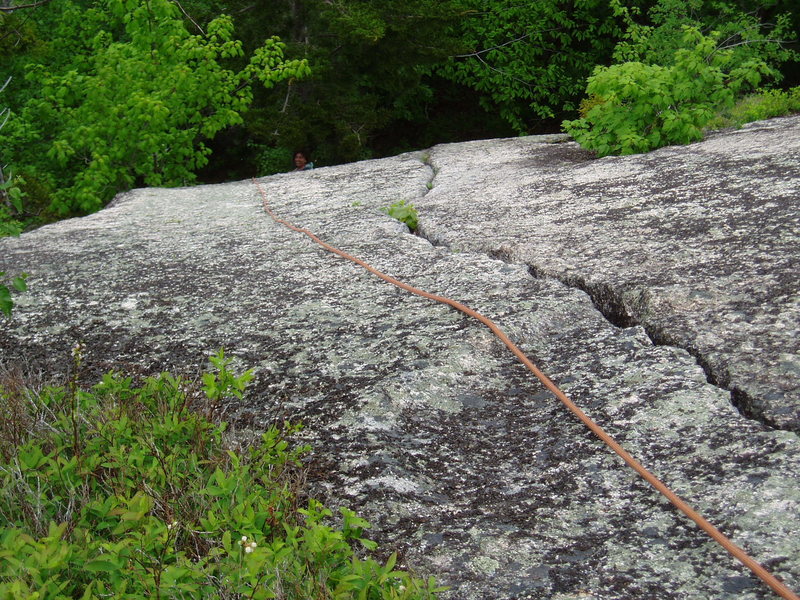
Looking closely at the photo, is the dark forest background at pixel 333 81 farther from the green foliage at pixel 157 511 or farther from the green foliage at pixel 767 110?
the green foliage at pixel 157 511

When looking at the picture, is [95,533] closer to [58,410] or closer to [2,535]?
[2,535]

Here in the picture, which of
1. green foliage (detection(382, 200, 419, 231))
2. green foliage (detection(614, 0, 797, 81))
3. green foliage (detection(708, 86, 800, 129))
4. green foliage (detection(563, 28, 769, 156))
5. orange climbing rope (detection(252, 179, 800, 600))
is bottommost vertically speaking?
orange climbing rope (detection(252, 179, 800, 600))

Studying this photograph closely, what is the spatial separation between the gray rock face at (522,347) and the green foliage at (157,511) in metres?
0.16

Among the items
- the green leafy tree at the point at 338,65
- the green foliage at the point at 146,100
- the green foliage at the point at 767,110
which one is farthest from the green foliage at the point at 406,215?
the green leafy tree at the point at 338,65

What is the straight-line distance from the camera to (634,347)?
2.30 metres

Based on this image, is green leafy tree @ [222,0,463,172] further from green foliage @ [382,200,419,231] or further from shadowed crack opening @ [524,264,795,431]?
shadowed crack opening @ [524,264,795,431]

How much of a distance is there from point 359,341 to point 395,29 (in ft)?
26.2

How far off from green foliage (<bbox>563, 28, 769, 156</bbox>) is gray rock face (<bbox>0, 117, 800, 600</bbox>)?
61 centimetres

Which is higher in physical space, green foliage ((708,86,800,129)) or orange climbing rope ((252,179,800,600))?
green foliage ((708,86,800,129))

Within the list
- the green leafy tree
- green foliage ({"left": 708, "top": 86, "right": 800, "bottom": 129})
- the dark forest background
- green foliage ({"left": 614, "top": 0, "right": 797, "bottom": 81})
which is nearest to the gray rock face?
green foliage ({"left": 708, "top": 86, "right": 800, "bottom": 129})

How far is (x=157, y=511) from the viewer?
5.72ft

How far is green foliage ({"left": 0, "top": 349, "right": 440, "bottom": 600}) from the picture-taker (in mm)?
1396

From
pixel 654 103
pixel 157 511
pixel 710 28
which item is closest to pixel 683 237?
pixel 157 511

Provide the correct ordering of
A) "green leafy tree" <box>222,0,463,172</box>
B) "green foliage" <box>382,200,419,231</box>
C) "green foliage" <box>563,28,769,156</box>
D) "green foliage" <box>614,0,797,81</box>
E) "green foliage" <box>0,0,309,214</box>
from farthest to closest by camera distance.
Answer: "green foliage" <box>614,0,797,81</box>
"green leafy tree" <box>222,0,463,172</box>
"green foliage" <box>0,0,309,214</box>
"green foliage" <box>563,28,769,156</box>
"green foliage" <box>382,200,419,231</box>
